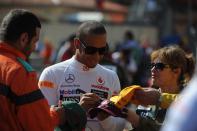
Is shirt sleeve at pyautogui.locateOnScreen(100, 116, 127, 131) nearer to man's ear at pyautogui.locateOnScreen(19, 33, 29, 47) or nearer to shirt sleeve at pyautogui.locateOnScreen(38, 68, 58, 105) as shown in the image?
shirt sleeve at pyautogui.locateOnScreen(38, 68, 58, 105)

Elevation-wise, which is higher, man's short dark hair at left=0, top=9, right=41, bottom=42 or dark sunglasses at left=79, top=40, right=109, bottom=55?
man's short dark hair at left=0, top=9, right=41, bottom=42

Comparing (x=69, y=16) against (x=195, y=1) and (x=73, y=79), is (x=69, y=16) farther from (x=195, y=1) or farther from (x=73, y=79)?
(x=73, y=79)

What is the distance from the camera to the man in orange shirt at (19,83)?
12.3 ft

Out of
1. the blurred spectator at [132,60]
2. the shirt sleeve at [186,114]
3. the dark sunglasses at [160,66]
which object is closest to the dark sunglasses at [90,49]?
the dark sunglasses at [160,66]

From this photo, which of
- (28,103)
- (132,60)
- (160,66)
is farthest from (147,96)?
(132,60)

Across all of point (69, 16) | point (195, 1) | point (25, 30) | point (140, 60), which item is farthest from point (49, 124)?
point (69, 16)

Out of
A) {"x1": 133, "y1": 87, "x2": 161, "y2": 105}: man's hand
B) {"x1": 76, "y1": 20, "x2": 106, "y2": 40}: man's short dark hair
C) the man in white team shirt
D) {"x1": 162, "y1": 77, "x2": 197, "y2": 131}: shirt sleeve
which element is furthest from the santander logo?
{"x1": 162, "y1": 77, "x2": 197, "y2": 131}: shirt sleeve

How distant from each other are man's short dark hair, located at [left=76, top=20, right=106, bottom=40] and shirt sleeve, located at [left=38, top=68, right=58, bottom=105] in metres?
0.37

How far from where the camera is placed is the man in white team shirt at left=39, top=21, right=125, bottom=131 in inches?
185

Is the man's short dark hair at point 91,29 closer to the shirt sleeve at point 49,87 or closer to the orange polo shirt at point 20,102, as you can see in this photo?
the shirt sleeve at point 49,87

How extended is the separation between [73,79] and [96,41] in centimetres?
32

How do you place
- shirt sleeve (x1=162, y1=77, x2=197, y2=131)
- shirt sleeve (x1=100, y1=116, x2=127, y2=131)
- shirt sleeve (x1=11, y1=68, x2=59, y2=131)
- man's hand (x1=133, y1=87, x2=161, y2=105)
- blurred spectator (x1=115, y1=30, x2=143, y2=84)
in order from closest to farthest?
shirt sleeve (x1=162, y1=77, x2=197, y2=131)
shirt sleeve (x1=11, y1=68, x2=59, y2=131)
man's hand (x1=133, y1=87, x2=161, y2=105)
shirt sleeve (x1=100, y1=116, x2=127, y2=131)
blurred spectator (x1=115, y1=30, x2=143, y2=84)

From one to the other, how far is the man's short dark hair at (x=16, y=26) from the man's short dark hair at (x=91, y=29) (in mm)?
899

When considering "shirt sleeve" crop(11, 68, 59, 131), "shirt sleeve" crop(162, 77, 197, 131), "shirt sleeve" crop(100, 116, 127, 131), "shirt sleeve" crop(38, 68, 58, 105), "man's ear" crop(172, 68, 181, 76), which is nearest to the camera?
"shirt sleeve" crop(162, 77, 197, 131)
